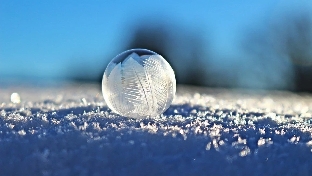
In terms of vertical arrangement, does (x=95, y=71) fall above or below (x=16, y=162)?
below

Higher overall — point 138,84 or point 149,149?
point 138,84

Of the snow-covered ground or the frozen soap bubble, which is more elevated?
the frozen soap bubble

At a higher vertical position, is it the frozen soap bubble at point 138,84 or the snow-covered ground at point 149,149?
the frozen soap bubble at point 138,84

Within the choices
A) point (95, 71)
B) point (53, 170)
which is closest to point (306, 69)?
point (95, 71)

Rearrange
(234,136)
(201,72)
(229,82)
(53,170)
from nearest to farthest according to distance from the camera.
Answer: (53,170) → (234,136) → (229,82) → (201,72)

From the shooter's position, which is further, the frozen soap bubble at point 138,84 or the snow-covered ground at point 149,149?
the frozen soap bubble at point 138,84

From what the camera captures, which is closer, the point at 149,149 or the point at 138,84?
the point at 149,149

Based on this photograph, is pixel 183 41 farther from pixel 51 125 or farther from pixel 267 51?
pixel 51 125

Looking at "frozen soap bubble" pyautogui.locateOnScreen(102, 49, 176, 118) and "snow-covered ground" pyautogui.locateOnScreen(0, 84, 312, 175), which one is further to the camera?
"frozen soap bubble" pyautogui.locateOnScreen(102, 49, 176, 118)
